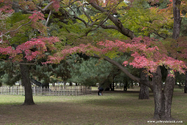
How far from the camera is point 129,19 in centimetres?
1341

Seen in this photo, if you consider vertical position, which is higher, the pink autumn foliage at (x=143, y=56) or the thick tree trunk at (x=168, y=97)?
the pink autumn foliage at (x=143, y=56)

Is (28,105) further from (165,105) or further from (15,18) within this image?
(165,105)

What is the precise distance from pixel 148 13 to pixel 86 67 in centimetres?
1365

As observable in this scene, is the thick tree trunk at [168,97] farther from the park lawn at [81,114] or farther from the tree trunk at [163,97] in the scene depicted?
the park lawn at [81,114]

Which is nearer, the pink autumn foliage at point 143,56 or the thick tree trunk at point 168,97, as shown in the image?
the pink autumn foliage at point 143,56

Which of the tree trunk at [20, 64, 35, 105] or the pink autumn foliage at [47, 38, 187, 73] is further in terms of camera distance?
the tree trunk at [20, 64, 35, 105]

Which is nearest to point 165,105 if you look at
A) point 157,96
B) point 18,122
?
point 157,96

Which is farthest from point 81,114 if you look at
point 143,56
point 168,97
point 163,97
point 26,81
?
point 26,81

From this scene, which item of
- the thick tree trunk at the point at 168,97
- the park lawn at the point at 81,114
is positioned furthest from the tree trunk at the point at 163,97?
the park lawn at the point at 81,114

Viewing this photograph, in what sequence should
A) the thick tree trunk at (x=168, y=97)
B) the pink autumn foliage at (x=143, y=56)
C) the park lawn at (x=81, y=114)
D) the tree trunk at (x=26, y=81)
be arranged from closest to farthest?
the pink autumn foliage at (x=143, y=56), the park lawn at (x=81, y=114), the thick tree trunk at (x=168, y=97), the tree trunk at (x=26, y=81)

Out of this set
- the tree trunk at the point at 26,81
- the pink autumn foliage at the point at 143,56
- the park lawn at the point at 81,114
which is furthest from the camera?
the tree trunk at the point at 26,81

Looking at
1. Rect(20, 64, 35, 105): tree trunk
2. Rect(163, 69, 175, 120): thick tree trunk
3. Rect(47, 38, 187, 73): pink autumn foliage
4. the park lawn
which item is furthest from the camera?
Rect(20, 64, 35, 105): tree trunk

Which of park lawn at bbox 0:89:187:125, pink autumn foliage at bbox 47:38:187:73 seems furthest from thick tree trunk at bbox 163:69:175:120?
pink autumn foliage at bbox 47:38:187:73

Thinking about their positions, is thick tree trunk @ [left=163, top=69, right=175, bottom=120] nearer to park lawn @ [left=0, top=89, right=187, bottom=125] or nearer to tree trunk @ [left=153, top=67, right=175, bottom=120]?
tree trunk @ [left=153, top=67, right=175, bottom=120]
